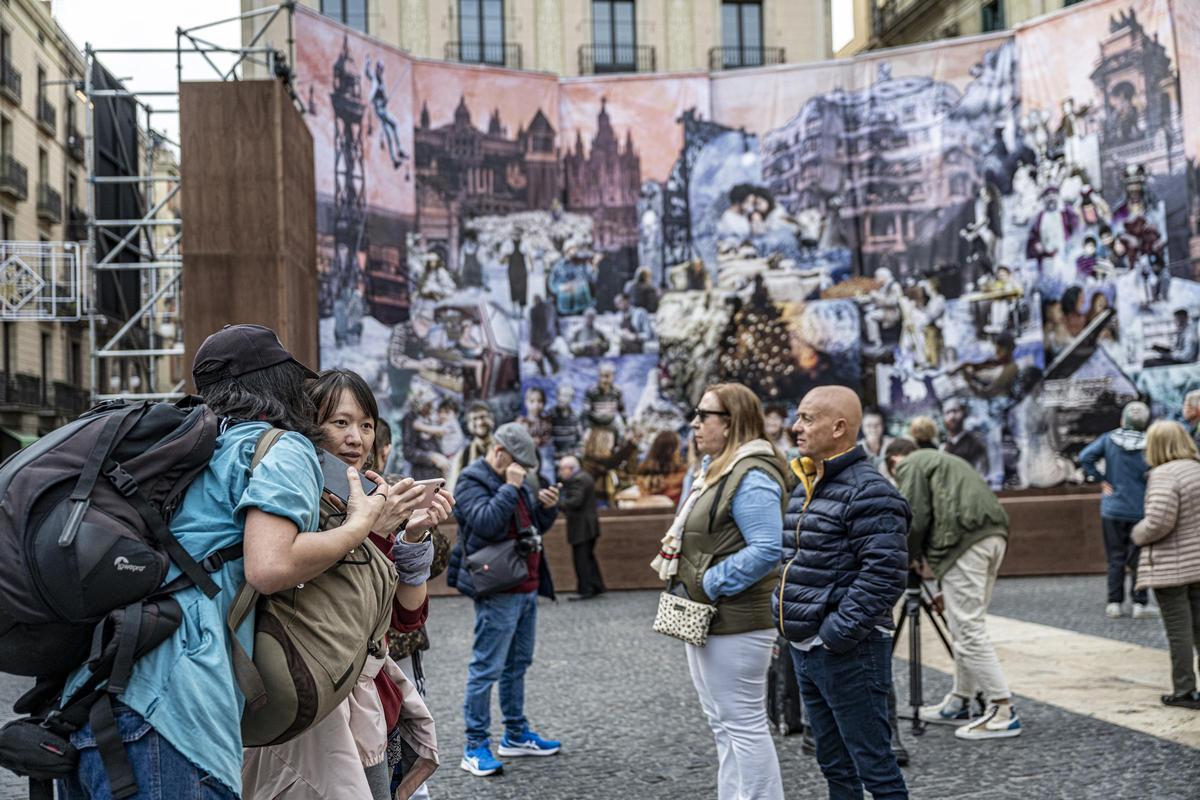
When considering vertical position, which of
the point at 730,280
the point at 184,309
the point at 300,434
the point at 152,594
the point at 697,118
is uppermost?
the point at 697,118

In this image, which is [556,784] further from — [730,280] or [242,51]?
[730,280]

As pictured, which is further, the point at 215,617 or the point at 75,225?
the point at 75,225

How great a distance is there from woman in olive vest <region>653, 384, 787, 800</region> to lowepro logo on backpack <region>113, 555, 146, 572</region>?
2406 millimetres

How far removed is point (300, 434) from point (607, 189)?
17.2 m

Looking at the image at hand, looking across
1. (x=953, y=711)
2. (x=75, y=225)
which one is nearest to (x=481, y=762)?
(x=953, y=711)

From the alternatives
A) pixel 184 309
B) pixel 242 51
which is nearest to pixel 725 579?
pixel 184 309

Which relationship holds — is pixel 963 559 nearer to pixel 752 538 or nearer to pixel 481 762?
pixel 752 538

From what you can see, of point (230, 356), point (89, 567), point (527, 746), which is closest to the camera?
point (89, 567)

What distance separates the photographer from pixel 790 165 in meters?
19.3

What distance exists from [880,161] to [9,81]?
68.4 feet

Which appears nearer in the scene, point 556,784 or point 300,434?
point 300,434

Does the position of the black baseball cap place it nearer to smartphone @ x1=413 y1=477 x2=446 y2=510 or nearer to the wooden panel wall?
smartphone @ x1=413 y1=477 x2=446 y2=510

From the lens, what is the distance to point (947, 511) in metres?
6.23

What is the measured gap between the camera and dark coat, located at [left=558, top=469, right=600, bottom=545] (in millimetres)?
13609
